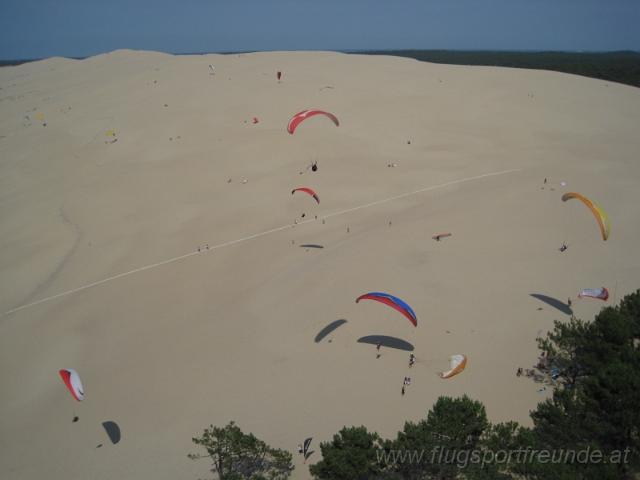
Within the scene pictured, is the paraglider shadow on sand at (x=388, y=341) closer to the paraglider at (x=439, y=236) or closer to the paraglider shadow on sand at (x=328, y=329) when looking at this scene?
the paraglider shadow on sand at (x=328, y=329)

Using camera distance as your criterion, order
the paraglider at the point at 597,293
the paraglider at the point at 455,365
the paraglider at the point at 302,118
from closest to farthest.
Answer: the paraglider at the point at 455,365, the paraglider at the point at 597,293, the paraglider at the point at 302,118

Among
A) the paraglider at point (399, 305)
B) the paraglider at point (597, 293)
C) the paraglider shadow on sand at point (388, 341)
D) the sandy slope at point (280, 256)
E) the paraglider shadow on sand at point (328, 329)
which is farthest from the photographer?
the paraglider at point (597, 293)

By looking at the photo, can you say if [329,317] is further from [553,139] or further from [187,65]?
[187,65]

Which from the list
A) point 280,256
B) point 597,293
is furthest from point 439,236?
point 280,256

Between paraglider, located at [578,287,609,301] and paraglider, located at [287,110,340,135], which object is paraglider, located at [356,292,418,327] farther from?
paraglider, located at [287,110,340,135]

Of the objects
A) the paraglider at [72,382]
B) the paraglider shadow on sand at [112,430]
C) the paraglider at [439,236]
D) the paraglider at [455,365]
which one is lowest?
the paraglider shadow on sand at [112,430]

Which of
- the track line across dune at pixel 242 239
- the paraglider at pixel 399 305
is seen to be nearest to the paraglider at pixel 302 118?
the track line across dune at pixel 242 239

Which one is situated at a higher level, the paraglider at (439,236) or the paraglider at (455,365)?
the paraglider at (439,236)
